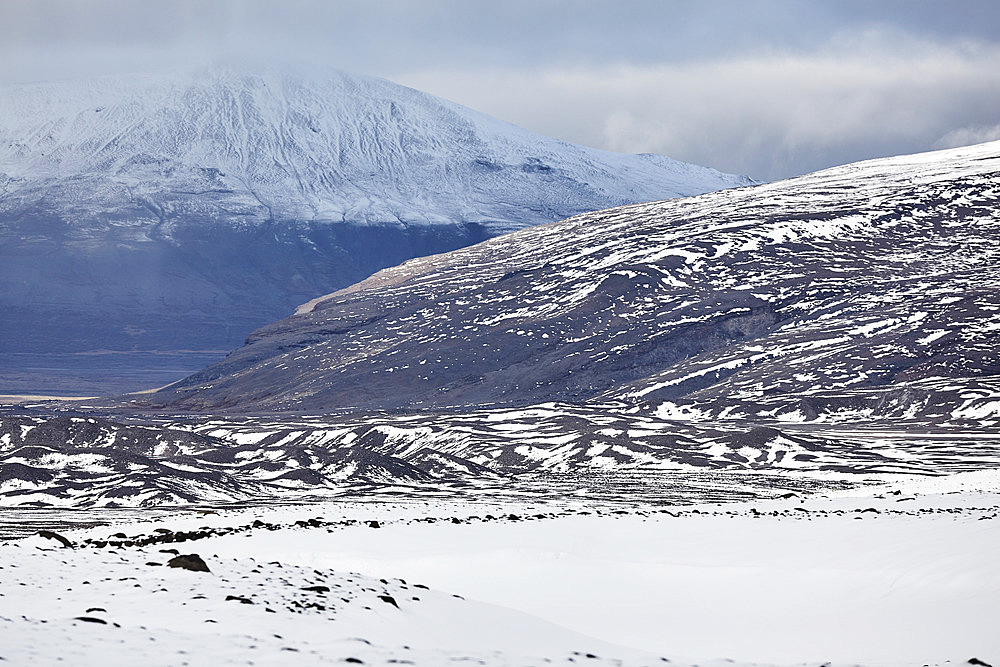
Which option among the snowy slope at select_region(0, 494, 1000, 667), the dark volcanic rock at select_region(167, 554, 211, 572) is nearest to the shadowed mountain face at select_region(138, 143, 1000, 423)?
the snowy slope at select_region(0, 494, 1000, 667)

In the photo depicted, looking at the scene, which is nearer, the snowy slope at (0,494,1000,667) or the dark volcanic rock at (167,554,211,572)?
the snowy slope at (0,494,1000,667)

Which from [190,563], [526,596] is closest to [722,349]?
[526,596]

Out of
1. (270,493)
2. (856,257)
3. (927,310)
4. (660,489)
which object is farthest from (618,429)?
(856,257)

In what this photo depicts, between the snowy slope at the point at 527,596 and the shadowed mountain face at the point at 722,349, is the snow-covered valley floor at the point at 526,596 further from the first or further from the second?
the shadowed mountain face at the point at 722,349

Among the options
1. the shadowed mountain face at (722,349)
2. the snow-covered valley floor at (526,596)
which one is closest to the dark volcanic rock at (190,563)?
the snow-covered valley floor at (526,596)

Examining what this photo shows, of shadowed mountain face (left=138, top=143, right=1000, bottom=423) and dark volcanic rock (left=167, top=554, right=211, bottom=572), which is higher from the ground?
shadowed mountain face (left=138, top=143, right=1000, bottom=423)

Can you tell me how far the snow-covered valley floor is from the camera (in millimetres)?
16047

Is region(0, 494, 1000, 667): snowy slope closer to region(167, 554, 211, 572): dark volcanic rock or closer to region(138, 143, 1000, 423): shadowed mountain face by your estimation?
region(167, 554, 211, 572): dark volcanic rock

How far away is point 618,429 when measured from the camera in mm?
115875

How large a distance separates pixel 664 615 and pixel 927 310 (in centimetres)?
15121

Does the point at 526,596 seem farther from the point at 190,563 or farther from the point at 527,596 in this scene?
the point at 190,563

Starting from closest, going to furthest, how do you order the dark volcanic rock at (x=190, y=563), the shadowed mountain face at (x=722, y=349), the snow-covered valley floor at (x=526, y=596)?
the snow-covered valley floor at (x=526, y=596)
the dark volcanic rock at (x=190, y=563)
the shadowed mountain face at (x=722, y=349)

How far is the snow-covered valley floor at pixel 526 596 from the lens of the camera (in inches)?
632

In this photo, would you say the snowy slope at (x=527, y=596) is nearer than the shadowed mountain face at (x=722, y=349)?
Yes
